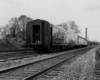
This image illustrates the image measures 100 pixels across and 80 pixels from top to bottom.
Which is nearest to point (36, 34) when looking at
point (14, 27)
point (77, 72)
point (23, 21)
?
point (77, 72)

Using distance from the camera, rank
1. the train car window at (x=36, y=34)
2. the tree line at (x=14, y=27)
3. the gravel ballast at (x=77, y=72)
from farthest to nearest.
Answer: the tree line at (x=14, y=27) < the train car window at (x=36, y=34) < the gravel ballast at (x=77, y=72)

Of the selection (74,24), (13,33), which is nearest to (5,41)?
(13,33)

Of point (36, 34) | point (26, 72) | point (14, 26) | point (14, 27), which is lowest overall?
point (26, 72)

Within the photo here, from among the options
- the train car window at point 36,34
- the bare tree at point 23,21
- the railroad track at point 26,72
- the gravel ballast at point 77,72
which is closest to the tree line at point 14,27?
the bare tree at point 23,21

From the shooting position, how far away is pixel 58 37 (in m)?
20.8

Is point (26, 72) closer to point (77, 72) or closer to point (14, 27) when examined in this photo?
point (77, 72)

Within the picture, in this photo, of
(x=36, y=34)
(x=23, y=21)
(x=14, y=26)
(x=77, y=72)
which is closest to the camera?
(x=77, y=72)

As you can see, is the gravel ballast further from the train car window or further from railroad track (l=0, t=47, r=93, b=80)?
the train car window

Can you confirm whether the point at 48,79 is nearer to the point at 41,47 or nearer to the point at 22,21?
the point at 41,47

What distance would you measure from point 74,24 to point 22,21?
110 feet

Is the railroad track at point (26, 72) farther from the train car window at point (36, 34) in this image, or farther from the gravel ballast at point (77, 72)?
the train car window at point (36, 34)

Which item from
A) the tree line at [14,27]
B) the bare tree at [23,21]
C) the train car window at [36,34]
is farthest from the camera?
the bare tree at [23,21]

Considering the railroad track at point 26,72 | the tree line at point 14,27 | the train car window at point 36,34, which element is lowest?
the railroad track at point 26,72

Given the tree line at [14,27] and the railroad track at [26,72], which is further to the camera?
the tree line at [14,27]
